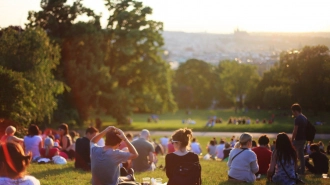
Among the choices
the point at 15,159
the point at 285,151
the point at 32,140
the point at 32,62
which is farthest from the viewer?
the point at 32,62

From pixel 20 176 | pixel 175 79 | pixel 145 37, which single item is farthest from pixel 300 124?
pixel 175 79

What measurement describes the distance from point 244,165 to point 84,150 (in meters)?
5.12

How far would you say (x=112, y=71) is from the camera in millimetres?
45312

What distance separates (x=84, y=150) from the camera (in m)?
13.9

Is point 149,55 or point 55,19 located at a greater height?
point 55,19

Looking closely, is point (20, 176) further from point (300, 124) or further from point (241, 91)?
point (241, 91)

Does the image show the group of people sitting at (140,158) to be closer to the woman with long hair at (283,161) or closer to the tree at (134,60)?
the woman with long hair at (283,161)

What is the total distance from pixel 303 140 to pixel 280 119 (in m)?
22.7

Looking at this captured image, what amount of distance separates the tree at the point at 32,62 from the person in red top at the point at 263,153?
16.3 m

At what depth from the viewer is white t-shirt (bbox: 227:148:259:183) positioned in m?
10.5

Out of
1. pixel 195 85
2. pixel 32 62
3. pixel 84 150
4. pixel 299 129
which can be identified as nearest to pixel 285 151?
pixel 299 129

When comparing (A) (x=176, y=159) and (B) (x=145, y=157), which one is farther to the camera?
(B) (x=145, y=157)

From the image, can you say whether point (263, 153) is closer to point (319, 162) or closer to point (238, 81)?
point (319, 162)

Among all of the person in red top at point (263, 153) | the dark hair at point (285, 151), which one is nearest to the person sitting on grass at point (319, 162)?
the person in red top at point (263, 153)
